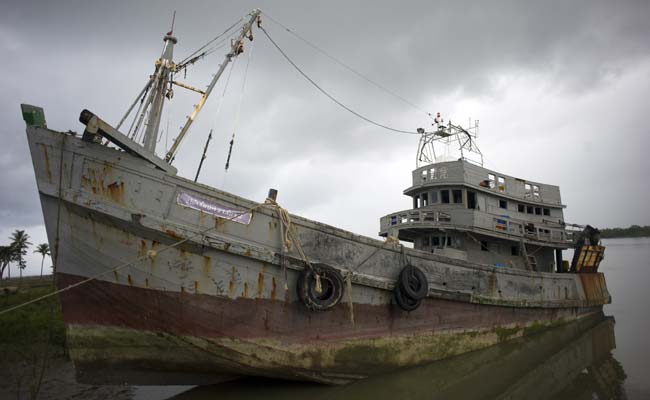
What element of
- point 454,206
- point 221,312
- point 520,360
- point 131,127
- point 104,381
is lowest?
point 520,360

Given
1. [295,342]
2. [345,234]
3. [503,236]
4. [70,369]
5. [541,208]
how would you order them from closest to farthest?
1. [295,342]
2. [345,234]
3. [70,369]
4. [503,236]
5. [541,208]

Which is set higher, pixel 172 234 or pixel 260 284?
pixel 172 234

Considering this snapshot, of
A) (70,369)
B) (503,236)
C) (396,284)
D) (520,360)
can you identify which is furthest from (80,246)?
(503,236)

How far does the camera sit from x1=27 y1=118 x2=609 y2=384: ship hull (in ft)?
18.2

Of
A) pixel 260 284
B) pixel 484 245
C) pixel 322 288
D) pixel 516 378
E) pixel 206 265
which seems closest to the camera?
pixel 206 265

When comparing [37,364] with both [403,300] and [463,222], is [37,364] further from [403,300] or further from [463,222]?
[463,222]

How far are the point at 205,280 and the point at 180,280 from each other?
40 centimetres

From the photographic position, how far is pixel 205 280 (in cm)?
588

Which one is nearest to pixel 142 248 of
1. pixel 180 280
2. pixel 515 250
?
pixel 180 280

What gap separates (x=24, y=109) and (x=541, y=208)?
16.3 m

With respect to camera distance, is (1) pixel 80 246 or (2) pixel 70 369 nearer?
(1) pixel 80 246

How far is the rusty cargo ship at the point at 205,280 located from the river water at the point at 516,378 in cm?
37

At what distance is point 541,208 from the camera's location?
46.0ft

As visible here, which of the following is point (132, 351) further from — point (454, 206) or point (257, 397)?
point (454, 206)
